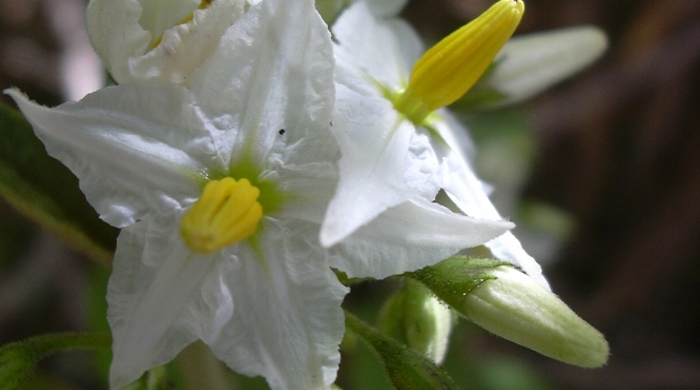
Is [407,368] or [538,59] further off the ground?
[538,59]

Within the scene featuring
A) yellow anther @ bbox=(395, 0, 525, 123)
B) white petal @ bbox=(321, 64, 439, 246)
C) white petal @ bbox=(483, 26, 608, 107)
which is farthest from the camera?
white petal @ bbox=(483, 26, 608, 107)

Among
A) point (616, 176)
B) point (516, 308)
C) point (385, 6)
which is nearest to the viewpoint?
point (516, 308)

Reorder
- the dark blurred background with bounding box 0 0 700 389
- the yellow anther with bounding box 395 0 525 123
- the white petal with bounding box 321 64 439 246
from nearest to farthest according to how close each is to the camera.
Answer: the white petal with bounding box 321 64 439 246 → the yellow anther with bounding box 395 0 525 123 → the dark blurred background with bounding box 0 0 700 389

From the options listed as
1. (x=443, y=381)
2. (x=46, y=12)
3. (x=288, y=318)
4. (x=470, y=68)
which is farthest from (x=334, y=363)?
(x=46, y=12)

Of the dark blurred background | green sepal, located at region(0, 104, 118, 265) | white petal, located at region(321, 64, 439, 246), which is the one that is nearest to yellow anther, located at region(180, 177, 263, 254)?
white petal, located at region(321, 64, 439, 246)

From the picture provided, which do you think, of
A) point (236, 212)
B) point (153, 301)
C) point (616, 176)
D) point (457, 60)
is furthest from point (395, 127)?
point (616, 176)

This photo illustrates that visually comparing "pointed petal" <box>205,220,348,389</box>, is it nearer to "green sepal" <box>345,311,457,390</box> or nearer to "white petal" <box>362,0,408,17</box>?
"green sepal" <box>345,311,457,390</box>

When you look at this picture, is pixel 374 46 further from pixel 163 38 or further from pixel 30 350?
pixel 30 350
